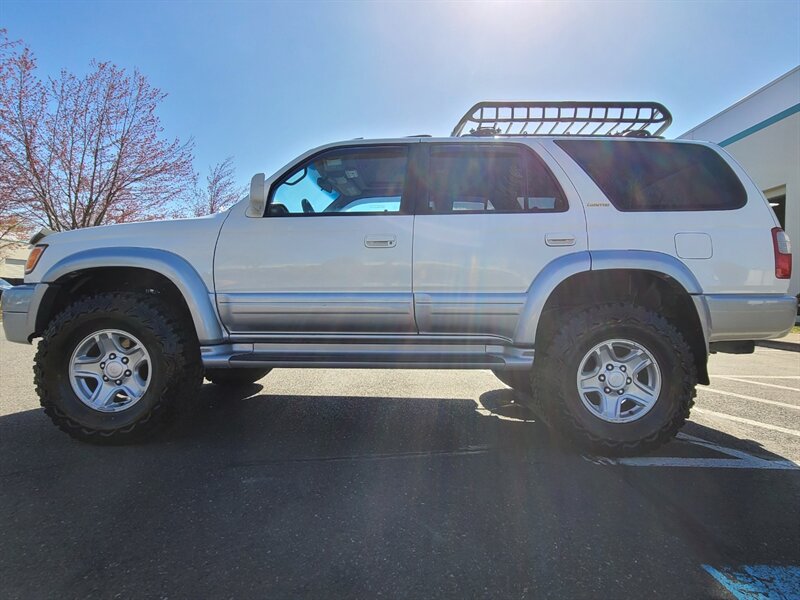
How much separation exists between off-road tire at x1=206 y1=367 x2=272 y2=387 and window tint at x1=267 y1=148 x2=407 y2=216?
1.71 m

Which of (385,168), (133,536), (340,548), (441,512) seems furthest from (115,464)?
(385,168)

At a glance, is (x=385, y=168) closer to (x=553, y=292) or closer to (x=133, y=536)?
(x=553, y=292)

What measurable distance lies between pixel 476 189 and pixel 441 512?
2320mm

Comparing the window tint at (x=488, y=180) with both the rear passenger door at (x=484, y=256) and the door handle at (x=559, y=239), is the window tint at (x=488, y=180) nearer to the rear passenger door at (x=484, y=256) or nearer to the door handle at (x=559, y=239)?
the rear passenger door at (x=484, y=256)

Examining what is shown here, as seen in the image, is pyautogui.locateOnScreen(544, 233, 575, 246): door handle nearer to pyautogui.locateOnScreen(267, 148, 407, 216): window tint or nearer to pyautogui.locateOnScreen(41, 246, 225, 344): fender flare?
pyautogui.locateOnScreen(267, 148, 407, 216): window tint

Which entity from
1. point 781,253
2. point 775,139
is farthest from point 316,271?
point 775,139

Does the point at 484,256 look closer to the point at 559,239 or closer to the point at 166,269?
the point at 559,239

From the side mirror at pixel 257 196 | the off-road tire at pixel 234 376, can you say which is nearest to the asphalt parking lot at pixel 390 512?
the off-road tire at pixel 234 376

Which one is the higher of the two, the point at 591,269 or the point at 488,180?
the point at 488,180

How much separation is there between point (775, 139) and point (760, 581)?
19767mm

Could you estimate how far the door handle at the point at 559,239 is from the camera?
309 cm

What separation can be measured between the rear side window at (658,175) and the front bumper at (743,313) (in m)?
0.63

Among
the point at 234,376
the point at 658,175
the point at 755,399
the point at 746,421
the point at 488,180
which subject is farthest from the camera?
the point at 755,399

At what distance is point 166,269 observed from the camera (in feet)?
10.3
